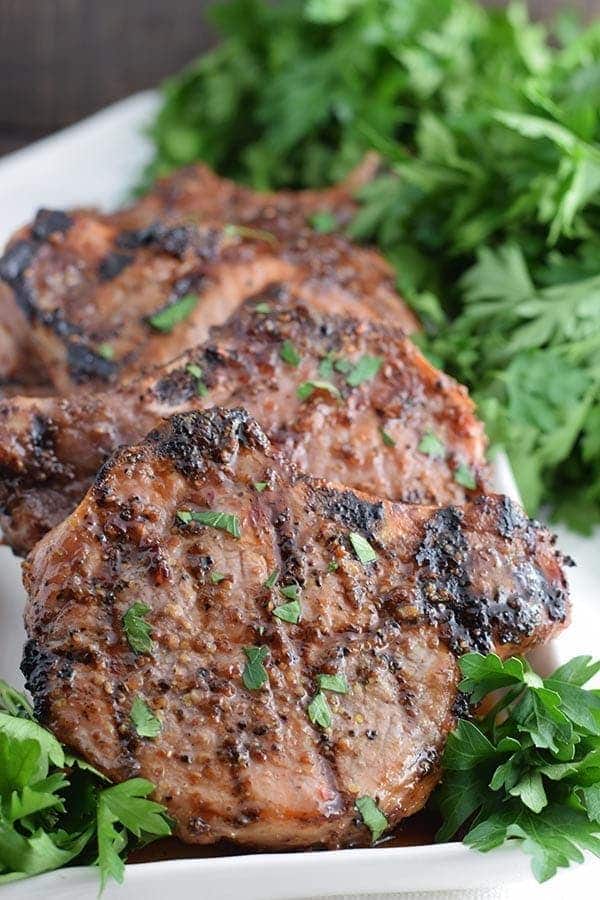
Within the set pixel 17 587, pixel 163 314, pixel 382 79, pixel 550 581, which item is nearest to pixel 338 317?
pixel 163 314

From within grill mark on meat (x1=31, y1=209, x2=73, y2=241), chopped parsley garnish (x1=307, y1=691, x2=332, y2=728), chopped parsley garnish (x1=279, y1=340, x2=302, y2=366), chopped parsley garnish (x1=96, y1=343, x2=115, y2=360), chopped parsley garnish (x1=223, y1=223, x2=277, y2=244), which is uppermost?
grill mark on meat (x1=31, y1=209, x2=73, y2=241)

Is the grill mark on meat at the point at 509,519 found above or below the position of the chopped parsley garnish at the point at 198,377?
below

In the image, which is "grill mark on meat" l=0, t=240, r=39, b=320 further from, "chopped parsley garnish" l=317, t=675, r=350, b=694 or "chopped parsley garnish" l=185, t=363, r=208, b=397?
"chopped parsley garnish" l=317, t=675, r=350, b=694

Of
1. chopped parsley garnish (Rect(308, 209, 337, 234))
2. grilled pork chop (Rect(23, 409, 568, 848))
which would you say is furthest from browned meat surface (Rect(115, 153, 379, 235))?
grilled pork chop (Rect(23, 409, 568, 848))

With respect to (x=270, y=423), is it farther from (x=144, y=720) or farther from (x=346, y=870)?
(x=346, y=870)

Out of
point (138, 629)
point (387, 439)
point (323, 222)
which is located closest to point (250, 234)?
point (323, 222)

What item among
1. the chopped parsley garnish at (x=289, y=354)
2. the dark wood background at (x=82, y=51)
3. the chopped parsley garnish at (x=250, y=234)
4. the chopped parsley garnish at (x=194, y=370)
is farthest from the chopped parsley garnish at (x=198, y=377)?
the dark wood background at (x=82, y=51)

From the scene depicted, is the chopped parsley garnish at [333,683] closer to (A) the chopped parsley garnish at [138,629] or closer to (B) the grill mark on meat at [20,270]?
(A) the chopped parsley garnish at [138,629]
